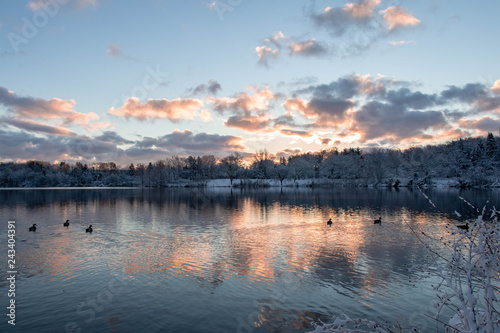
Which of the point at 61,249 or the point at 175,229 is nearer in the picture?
the point at 61,249

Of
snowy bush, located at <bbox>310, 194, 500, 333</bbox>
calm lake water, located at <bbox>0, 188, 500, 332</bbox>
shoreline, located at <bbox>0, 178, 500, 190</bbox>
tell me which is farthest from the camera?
shoreline, located at <bbox>0, 178, 500, 190</bbox>

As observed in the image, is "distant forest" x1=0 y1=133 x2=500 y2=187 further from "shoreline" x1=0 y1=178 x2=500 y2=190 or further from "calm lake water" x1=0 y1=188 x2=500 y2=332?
"calm lake water" x1=0 y1=188 x2=500 y2=332

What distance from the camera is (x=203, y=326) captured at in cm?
953

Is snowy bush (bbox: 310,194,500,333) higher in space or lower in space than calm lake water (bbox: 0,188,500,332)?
higher

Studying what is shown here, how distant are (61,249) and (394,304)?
62.0 ft

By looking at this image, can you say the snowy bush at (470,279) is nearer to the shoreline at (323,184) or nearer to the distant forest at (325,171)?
the distant forest at (325,171)

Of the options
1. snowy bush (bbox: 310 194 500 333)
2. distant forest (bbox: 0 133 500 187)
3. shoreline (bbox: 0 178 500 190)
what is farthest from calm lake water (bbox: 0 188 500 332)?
shoreline (bbox: 0 178 500 190)

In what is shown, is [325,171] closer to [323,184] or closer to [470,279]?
[323,184]

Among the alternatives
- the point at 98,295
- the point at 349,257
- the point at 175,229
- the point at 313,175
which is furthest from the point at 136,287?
the point at 313,175

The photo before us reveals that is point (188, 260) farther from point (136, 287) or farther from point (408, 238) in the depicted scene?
point (408, 238)

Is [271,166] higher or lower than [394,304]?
higher

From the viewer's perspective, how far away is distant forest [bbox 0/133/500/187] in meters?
109

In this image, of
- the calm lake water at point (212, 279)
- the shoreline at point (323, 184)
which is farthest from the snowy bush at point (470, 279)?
the shoreline at point (323, 184)

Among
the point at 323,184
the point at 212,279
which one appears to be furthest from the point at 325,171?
the point at 212,279
